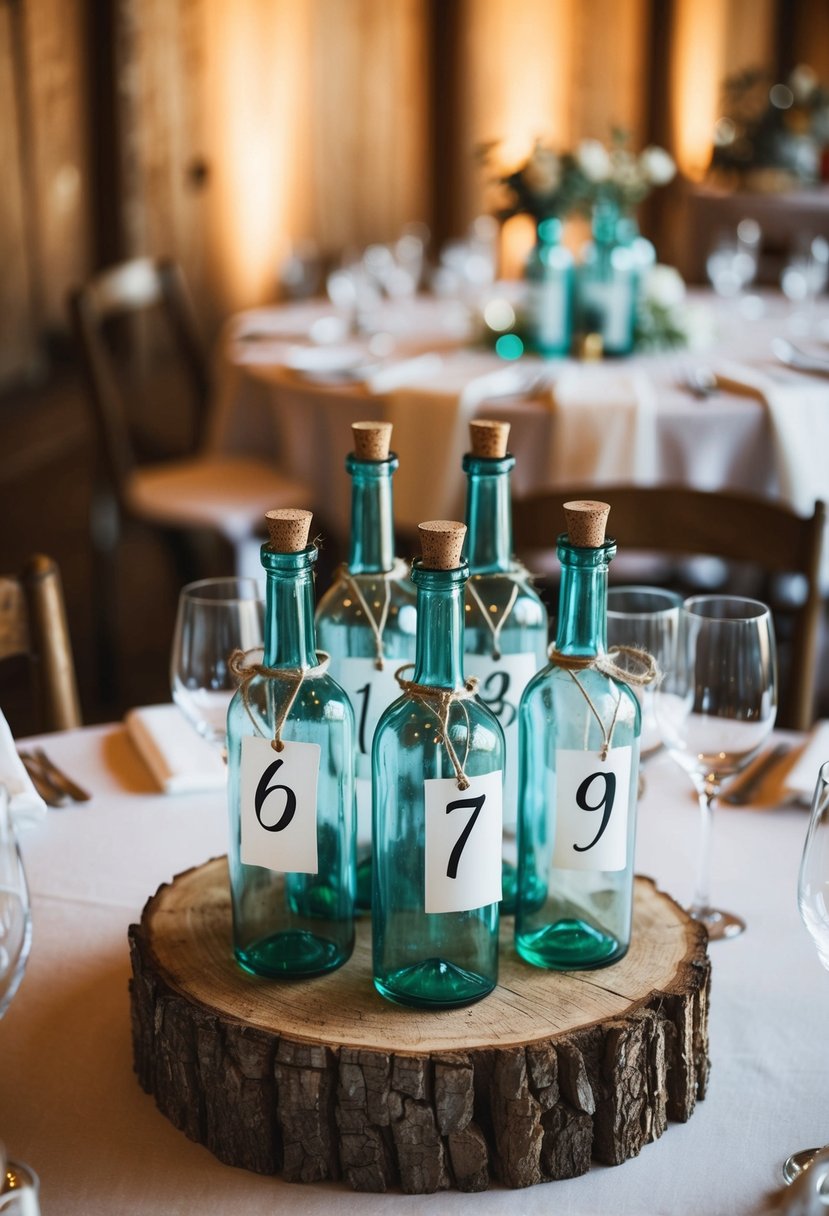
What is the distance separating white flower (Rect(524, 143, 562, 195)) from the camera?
2.86m

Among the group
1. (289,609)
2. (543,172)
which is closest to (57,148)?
(543,172)

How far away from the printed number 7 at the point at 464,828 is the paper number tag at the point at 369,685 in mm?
170

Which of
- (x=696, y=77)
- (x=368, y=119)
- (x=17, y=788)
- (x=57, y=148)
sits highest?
(x=696, y=77)

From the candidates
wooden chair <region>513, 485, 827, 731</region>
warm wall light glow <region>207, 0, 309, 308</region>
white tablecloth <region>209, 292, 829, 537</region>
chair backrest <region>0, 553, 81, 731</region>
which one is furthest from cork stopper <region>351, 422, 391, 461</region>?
warm wall light glow <region>207, 0, 309, 308</region>

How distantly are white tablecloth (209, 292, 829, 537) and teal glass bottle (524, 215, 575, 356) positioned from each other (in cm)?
6

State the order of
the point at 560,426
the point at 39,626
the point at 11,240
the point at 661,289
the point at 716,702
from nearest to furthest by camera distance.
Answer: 1. the point at 716,702
2. the point at 39,626
3. the point at 560,426
4. the point at 661,289
5. the point at 11,240

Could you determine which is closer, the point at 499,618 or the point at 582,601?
the point at 582,601

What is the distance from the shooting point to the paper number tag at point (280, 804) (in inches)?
32.9

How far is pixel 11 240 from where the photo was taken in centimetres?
586

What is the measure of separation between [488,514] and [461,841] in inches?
10.1

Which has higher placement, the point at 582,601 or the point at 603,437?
the point at 582,601

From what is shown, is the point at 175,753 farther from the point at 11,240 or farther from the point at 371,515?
the point at 11,240

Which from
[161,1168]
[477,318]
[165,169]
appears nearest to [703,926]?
[161,1168]

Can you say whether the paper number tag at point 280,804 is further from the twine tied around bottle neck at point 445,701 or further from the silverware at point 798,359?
the silverware at point 798,359
